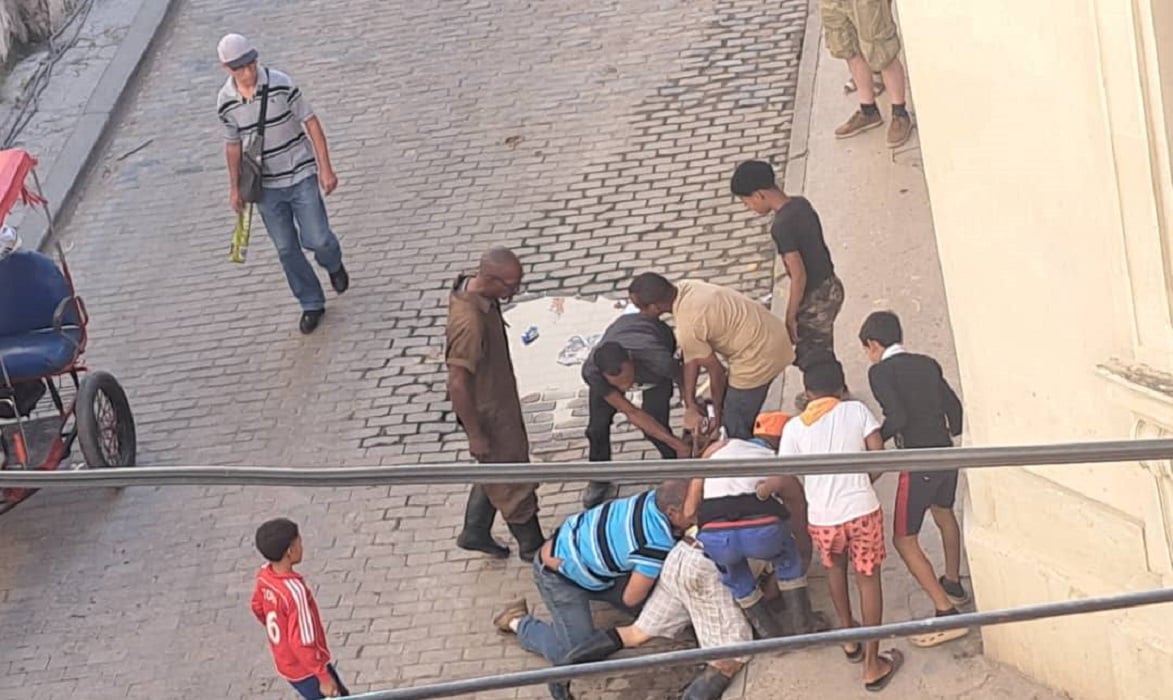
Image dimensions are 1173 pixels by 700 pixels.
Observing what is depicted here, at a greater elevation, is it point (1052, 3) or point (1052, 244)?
point (1052, 3)

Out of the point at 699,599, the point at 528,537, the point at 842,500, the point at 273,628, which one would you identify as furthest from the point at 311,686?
the point at 842,500

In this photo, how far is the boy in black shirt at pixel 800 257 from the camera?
26.6 ft

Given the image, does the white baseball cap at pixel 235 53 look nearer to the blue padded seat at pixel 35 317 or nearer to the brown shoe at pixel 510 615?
the blue padded seat at pixel 35 317

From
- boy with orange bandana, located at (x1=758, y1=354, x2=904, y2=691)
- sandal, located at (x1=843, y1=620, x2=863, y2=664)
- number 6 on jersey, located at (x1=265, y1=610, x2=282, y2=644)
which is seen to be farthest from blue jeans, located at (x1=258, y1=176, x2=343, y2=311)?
sandal, located at (x1=843, y1=620, x2=863, y2=664)

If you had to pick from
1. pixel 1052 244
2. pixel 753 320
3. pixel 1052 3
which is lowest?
pixel 753 320

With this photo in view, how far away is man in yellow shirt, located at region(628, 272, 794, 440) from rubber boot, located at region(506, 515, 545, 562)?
2.98 feet

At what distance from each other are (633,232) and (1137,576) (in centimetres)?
485

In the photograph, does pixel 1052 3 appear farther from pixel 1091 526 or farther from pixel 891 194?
pixel 891 194

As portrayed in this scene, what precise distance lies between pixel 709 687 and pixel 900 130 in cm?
457

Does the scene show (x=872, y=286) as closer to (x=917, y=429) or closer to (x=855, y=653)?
(x=917, y=429)

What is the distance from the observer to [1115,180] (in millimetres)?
5746

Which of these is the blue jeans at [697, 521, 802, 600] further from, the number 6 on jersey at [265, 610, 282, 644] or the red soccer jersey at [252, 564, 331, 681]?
the number 6 on jersey at [265, 610, 282, 644]

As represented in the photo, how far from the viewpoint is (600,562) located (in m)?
7.54

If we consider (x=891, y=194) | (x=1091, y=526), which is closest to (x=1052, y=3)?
(x=1091, y=526)
